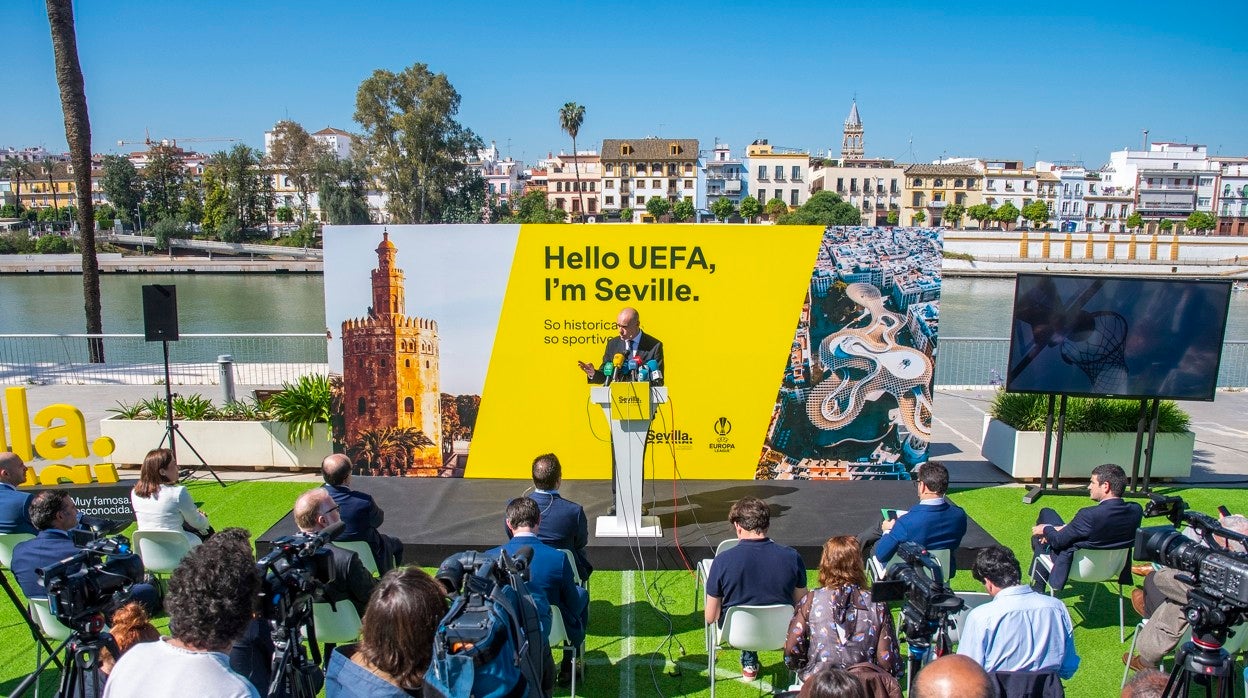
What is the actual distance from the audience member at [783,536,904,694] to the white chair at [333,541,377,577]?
239 cm

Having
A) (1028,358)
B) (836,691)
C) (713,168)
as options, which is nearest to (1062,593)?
(1028,358)

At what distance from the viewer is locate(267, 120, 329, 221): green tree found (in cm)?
6400

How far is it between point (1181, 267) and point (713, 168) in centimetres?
5204

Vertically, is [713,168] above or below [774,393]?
above

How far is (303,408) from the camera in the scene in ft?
26.1

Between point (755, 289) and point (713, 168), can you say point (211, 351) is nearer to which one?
point (755, 289)

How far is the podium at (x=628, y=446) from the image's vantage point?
17.2 feet

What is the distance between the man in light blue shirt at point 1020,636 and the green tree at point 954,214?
87.9 metres

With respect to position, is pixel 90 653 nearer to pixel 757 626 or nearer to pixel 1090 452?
pixel 757 626

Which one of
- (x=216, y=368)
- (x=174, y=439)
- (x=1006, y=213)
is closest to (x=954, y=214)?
(x=1006, y=213)

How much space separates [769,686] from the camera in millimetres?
4031

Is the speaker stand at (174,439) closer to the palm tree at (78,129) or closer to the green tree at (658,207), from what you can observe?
the palm tree at (78,129)

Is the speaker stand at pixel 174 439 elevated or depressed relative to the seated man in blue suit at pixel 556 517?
depressed

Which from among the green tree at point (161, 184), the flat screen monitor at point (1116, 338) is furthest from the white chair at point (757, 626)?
the green tree at point (161, 184)
